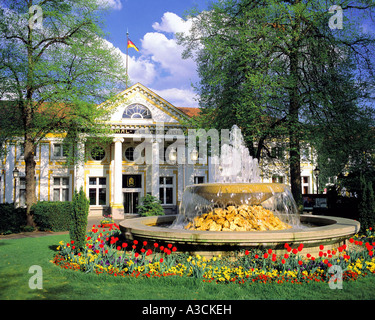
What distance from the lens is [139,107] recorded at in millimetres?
32719

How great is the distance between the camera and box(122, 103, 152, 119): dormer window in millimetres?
32375

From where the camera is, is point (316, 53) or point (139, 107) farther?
point (139, 107)

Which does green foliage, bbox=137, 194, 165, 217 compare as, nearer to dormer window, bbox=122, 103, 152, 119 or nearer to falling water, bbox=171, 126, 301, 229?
falling water, bbox=171, 126, 301, 229

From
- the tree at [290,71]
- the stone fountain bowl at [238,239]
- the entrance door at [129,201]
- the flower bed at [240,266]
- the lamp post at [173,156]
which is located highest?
the tree at [290,71]

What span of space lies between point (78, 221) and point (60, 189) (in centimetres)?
2597

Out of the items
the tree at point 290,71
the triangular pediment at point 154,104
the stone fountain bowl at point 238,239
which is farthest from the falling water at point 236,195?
the triangular pediment at point 154,104

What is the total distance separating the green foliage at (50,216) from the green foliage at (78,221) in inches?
394

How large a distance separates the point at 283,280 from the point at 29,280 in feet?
16.1

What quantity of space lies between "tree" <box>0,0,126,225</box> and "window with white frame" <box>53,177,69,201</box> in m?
14.3

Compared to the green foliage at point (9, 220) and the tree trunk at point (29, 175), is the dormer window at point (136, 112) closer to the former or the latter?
the tree trunk at point (29, 175)

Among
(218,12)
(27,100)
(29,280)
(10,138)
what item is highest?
(218,12)

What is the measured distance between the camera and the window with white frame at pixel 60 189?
32062mm
